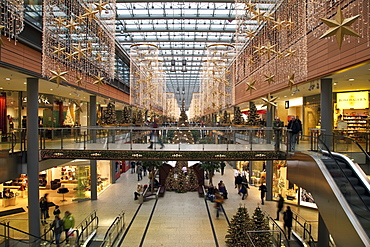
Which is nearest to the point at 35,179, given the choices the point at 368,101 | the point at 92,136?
the point at 92,136

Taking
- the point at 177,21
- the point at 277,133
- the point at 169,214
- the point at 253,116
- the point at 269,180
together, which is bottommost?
the point at 169,214

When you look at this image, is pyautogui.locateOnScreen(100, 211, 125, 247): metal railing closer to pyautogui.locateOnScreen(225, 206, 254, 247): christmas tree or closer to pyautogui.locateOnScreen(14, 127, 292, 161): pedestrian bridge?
pyautogui.locateOnScreen(14, 127, 292, 161): pedestrian bridge

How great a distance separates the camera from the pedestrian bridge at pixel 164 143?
37.7 feet

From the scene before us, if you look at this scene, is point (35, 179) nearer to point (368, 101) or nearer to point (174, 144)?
point (174, 144)

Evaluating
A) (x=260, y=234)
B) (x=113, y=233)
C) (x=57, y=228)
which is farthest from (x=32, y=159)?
(x=260, y=234)

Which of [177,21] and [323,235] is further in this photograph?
[177,21]

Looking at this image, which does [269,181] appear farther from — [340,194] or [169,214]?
[340,194]

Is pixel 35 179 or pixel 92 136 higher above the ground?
pixel 92 136

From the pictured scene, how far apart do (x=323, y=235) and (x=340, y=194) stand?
4721mm

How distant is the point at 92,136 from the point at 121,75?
15.7 meters

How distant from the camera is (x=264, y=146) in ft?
39.3

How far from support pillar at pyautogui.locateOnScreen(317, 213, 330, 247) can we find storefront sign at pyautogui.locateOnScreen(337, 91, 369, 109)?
6667 mm

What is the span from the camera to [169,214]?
14.0 metres

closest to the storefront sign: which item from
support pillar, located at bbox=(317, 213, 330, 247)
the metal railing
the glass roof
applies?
support pillar, located at bbox=(317, 213, 330, 247)
